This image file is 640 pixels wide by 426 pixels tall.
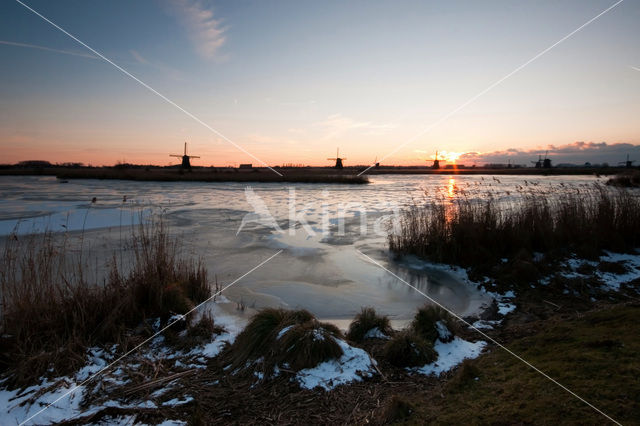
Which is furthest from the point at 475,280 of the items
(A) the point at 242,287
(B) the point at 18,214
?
(B) the point at 18,214

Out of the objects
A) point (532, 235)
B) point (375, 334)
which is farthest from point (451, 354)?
point (532, 235)

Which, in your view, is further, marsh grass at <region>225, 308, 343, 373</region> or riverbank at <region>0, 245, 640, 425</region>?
marsh grass at <region>225, 308, 343, 373</region>

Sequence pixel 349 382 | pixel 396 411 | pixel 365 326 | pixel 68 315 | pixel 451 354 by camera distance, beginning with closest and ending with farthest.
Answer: pixel 396 411
pixel 349 382
pixel 451 354
pixel 68 315
pixel 365 326

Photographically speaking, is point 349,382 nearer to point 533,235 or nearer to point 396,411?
point 396,411

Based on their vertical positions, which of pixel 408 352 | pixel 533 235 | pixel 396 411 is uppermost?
pixel 533 235

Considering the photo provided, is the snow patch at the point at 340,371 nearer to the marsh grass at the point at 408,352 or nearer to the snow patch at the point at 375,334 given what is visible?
the marsh grass at the point at 408,352

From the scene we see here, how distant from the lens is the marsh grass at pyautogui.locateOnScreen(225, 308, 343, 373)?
11.8 ft

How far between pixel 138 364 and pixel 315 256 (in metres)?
6.53

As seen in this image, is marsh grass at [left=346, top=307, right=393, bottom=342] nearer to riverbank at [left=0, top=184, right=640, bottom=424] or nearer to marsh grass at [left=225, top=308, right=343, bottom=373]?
riverbank at [left=0, top=184, right=640, bottom=424]

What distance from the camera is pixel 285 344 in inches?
146

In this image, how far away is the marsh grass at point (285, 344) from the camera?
141 inches

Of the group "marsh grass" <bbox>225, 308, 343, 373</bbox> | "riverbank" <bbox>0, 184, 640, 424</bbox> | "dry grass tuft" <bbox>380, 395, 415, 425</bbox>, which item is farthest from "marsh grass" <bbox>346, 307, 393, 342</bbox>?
"dry grass tuft" <bbox>380, 395, 415, 425</bbox>

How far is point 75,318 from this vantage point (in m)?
4.13

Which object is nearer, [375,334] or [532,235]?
[375,334]
